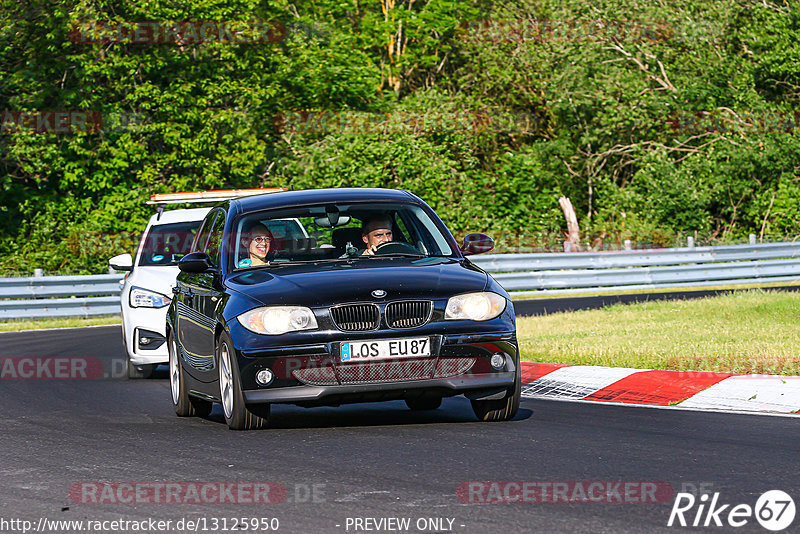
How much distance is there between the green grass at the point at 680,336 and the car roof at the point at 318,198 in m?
3.16

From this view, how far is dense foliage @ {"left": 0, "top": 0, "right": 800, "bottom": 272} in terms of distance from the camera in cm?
3388

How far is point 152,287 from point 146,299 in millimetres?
142

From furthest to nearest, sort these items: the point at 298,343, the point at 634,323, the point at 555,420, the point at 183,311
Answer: the point at 634,323 → the point at 183,311 → the point at 555,420 → the point at 298,343

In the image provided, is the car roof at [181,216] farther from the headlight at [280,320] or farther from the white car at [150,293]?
the headlight at [280,320]

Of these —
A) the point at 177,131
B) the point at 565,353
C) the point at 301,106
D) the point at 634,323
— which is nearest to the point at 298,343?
the point at 565,353

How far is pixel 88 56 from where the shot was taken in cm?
3412

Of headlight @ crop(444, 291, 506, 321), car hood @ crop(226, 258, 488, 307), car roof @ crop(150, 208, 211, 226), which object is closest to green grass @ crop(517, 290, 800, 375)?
headlight @ crop(444, 291, 506, 321)

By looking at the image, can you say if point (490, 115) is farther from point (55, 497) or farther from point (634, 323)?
point (55, 497)

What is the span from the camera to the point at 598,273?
28891mm

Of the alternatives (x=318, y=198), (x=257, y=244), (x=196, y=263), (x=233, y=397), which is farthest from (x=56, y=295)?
(x=233, y=397)

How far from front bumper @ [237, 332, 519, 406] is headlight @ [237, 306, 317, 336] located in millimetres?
132

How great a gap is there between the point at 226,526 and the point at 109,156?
29936 millimetres

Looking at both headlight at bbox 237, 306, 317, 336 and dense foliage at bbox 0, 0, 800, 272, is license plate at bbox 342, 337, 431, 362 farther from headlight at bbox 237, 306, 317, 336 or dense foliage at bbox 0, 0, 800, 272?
dense foliage at bbox 0, 0, 800, 272

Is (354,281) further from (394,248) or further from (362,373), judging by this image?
(394,248)
